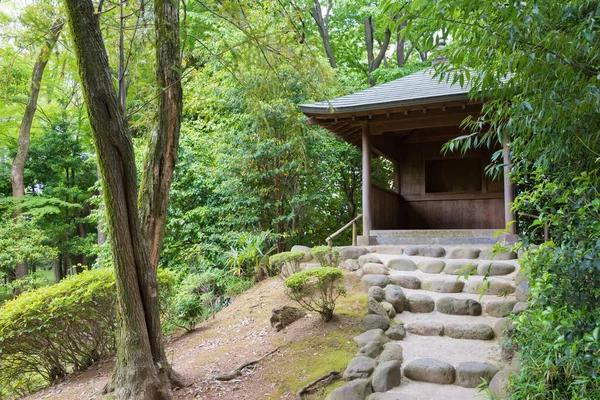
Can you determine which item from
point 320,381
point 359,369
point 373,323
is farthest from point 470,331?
point 320,381

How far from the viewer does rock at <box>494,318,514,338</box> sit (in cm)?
426

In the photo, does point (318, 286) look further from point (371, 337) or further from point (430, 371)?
point (430, 371)

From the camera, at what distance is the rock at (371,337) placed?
15.3ft

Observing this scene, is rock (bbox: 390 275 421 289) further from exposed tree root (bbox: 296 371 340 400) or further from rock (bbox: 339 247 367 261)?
exposed tree root (bbox: 296 371 340 400)

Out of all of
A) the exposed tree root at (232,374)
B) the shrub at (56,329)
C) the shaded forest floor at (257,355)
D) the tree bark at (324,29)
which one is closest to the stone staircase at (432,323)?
the shaded forest floor at (257,355)

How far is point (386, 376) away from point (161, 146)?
3060mm

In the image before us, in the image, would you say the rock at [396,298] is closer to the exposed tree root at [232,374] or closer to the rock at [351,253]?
the rock at [351,253]

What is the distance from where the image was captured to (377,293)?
18.6ft

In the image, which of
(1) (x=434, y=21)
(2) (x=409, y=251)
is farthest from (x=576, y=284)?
(2) (x=409, y=251)

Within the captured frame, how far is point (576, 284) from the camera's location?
8.58ft

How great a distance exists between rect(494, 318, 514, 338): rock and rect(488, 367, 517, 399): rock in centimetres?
67

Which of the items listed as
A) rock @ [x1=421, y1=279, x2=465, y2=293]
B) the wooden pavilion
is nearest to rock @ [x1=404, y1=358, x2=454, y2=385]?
rock @ [x1=421, y1=279, x2=465, y2=293]

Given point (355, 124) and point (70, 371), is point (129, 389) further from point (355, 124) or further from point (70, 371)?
point (355, 124)

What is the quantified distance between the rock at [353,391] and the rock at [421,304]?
1762mm
